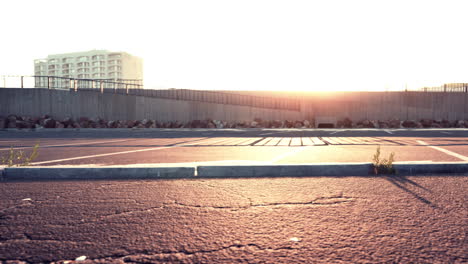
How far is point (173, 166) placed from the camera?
4758 millimetres

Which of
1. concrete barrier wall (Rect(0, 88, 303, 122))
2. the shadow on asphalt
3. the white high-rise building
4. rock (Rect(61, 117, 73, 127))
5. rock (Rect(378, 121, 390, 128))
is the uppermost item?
the white high-rise building

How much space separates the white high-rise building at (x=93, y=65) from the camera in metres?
90.9

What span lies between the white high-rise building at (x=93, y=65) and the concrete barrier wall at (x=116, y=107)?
70.9m

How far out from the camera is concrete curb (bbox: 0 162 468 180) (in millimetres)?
4617

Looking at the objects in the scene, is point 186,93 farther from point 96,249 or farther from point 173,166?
point 96,249

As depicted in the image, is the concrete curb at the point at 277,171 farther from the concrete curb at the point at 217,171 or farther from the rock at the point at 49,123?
the rock at the point at 49,123

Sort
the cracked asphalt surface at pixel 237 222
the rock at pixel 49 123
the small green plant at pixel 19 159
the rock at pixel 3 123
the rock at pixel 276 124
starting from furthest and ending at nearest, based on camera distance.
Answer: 1. the rock at pixel 276 124
2. the rock at pixel 49 123
3. the rock at pixel 3 123
4. the small green plant at pixel 19 159
5. the cracked asphalt surface at pixel 237 222

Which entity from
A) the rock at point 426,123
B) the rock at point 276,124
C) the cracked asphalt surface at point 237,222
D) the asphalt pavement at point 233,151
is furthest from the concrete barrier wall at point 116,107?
the cracked asphalt surface at point 237,222

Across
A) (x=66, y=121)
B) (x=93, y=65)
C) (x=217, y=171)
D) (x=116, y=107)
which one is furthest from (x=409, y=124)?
(x=93, y=65)

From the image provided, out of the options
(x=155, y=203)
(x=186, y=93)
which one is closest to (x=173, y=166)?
(x=155, y=203)

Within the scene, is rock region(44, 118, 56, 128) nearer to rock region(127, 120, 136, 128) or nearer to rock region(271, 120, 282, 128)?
rock region(127, 120, 136, 128)

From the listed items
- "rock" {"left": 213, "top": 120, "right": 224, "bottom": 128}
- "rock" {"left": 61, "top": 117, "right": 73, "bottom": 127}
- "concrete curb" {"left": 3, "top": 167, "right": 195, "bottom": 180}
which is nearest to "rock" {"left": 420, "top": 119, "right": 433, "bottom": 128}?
"rock" {"left": 213, "top": 120, "right": 224, "bottom": 128}

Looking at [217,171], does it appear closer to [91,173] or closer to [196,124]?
[91,173]

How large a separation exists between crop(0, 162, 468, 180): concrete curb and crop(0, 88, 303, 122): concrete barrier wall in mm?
17236
